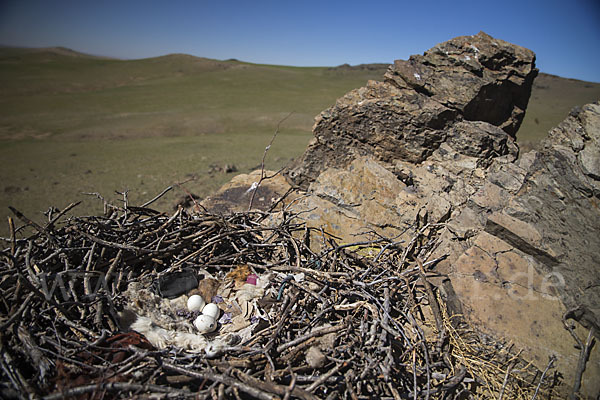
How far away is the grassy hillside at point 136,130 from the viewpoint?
25.9ft

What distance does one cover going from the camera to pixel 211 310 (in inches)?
102

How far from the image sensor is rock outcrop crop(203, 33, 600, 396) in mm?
2455

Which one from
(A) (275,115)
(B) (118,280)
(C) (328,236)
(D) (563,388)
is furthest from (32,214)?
(A) (275,115)

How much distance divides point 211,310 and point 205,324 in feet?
0.41

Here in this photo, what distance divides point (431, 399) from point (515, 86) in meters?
4.19

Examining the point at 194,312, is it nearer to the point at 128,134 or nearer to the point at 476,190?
the point at 476,190

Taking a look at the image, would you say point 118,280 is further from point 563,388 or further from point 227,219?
point 563,388

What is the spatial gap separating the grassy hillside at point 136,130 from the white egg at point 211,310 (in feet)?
5.89

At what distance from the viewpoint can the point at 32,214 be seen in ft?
20.5

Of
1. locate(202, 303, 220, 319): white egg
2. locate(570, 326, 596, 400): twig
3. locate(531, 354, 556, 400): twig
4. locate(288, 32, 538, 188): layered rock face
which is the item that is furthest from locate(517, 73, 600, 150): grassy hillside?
locate(202, 303, 220, 319): white egg

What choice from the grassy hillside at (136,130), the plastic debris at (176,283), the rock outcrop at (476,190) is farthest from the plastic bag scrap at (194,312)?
the grassy hillside at (136,130)

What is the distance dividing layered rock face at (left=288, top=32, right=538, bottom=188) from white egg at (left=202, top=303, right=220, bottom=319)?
2.36 metres

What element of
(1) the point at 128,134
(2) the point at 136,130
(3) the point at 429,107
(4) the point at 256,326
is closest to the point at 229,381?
(4) the point at 256,326

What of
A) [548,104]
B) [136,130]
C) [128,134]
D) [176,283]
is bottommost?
[176,283]
